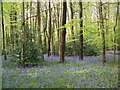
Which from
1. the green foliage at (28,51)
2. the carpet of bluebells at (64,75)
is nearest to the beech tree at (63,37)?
the carpet of bluebells at (64,75)

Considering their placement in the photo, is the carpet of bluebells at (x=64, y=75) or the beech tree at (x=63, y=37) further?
the beech tree at (x=63, y=37)

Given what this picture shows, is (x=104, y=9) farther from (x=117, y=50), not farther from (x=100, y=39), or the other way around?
(x=117, y=50)

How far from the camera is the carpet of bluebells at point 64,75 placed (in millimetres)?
2910

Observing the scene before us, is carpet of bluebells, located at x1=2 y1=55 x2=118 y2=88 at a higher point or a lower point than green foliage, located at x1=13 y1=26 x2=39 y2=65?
lower

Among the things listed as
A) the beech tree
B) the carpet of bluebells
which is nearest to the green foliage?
the carpet of bluebells

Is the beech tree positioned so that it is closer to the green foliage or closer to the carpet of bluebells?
the carpet of bluebells

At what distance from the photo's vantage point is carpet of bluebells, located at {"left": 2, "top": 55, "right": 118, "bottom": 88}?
2910 mm

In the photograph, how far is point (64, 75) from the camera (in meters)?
3.05

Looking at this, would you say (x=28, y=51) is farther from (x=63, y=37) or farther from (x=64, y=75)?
(x=64, y=75)

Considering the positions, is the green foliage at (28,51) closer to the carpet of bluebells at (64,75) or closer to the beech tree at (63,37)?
the carpet of bluebells at (64,75)

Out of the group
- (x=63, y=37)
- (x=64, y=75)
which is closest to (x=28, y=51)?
(x=63, y=37)

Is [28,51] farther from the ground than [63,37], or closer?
closer

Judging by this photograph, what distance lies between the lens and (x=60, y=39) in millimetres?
3482

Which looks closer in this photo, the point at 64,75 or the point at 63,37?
the point at 64,75
